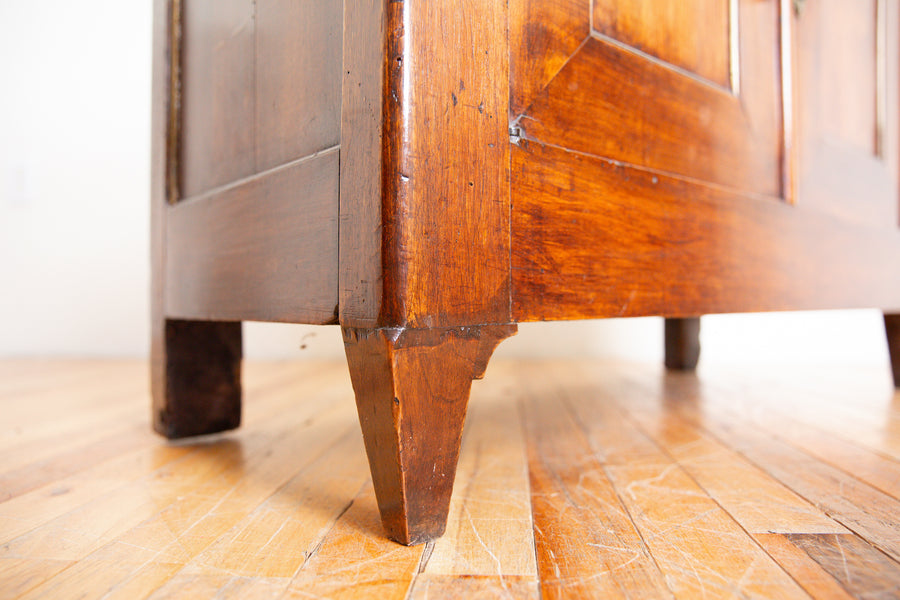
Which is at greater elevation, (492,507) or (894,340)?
(894,340)

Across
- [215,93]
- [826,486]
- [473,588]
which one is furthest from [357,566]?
[215,93]

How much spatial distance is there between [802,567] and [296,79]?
1.82ft

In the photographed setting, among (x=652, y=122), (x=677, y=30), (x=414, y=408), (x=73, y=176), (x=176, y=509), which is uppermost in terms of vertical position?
(x=73, y=176)

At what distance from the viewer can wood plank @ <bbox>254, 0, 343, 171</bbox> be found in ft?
1.62

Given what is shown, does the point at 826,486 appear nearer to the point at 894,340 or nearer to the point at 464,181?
the point at 464,181

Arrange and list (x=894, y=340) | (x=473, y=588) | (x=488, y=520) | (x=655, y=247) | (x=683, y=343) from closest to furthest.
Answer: (x=473, y=588), (x=488, y=520), (x=655, y=247), (x=894, y=340), (x=683, y=343)

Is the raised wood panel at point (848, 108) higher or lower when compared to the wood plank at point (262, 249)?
higher

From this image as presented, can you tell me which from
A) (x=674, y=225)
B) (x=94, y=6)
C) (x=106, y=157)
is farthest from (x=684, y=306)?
(x=94, y=6)

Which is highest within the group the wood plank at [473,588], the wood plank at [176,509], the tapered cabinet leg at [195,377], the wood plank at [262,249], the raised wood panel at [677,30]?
the raised wood panel at [677,30]

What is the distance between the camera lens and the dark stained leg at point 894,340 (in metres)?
1.19

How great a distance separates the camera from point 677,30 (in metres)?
0.64

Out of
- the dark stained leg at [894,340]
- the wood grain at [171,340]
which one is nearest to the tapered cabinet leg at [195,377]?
the wood grain at [171,340]

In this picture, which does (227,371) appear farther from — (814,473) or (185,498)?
(814,473)

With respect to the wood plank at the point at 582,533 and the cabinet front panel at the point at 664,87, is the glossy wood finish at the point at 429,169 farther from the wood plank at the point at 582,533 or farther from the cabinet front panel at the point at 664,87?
the wood plank at the point at 582,533
